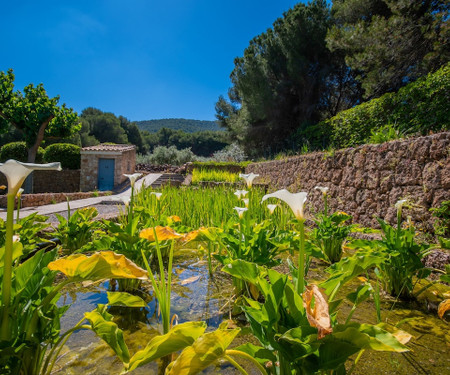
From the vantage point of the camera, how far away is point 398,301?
1.76m

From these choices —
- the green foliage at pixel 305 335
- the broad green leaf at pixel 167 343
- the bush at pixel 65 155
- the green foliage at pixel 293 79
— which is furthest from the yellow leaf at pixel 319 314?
the bush at pixel 65 155

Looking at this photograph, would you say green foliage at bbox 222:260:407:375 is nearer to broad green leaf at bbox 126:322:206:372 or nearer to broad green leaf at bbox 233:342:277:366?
broad green leaf at bbox 233:342:277:366

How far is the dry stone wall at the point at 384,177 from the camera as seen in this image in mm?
2893

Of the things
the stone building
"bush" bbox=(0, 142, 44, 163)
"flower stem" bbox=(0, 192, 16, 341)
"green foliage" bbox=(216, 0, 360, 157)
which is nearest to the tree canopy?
the stone building

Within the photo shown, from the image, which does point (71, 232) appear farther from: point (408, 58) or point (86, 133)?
point (86, 133)

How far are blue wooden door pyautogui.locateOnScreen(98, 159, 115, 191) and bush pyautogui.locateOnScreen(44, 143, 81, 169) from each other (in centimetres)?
290

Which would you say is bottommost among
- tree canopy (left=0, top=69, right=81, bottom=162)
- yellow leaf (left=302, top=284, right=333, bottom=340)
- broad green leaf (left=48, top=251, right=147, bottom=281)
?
yellow leaf (left=302, top=284, right=333, bottom=340)

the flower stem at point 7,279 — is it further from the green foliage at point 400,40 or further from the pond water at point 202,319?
the green foliage at point 400,40

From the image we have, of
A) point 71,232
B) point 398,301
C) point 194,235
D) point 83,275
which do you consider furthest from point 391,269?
point 71,232

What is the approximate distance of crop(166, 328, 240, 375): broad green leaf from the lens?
25.7 inches

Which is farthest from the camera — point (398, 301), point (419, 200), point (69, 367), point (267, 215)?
point (267, 215)

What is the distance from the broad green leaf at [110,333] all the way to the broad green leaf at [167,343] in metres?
0.09

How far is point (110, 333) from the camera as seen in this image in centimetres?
77

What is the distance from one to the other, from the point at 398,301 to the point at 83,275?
1.96m
